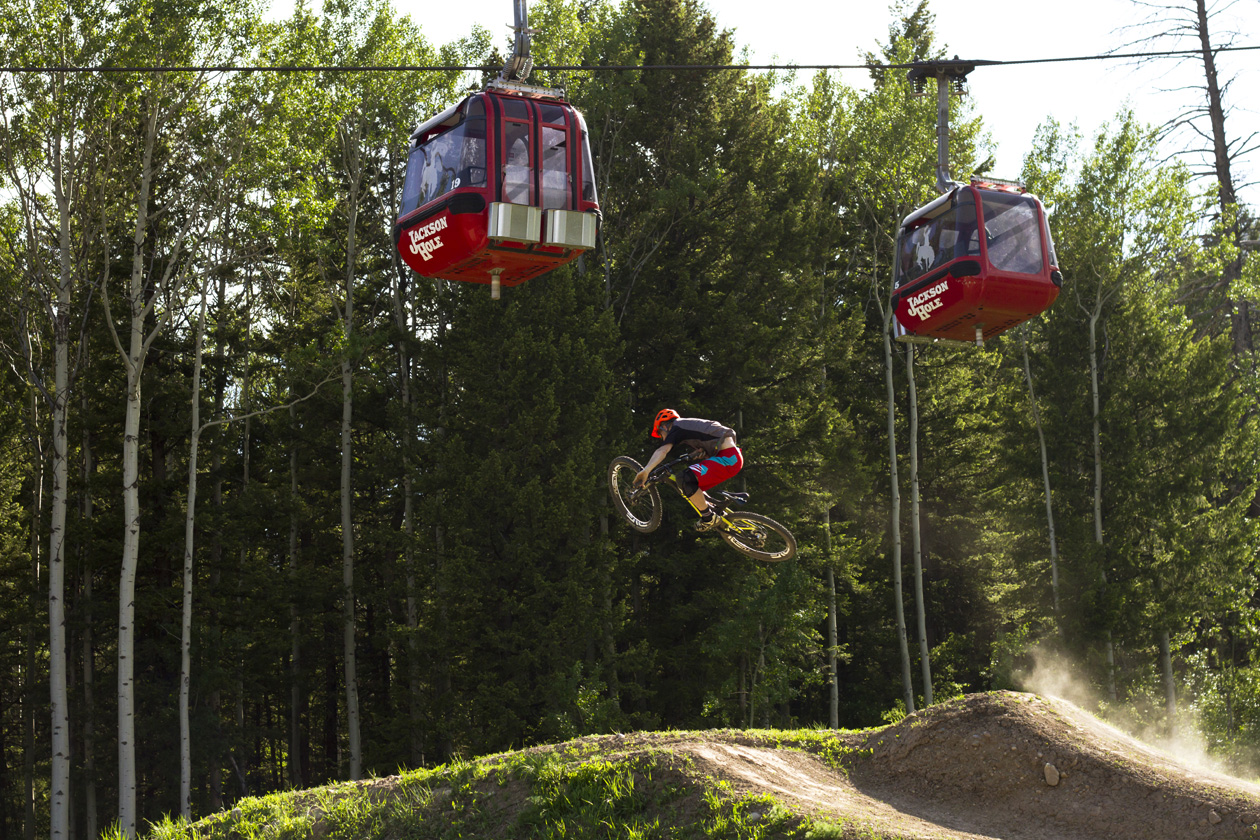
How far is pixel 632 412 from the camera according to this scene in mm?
25281

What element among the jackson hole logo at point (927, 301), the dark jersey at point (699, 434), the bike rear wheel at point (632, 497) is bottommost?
the bike rear wheel at point (632, 497)

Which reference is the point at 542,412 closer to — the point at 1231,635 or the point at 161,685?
the point at 161,685

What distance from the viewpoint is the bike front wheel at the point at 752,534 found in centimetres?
1320

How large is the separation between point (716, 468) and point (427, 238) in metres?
4.23

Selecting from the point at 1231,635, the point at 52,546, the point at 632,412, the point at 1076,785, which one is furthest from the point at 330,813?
the point at 1231,635

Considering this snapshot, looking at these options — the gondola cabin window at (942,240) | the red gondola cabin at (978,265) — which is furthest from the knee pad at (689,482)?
the gondola cabin window at (942,240)

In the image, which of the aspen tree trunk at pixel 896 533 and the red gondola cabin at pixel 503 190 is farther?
the aspen tree trunk at pixel 896 533

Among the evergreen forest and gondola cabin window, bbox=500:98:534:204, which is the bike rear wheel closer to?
gondola cabin window, bbox=500:98:534:204

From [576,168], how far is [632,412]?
1532 centimetres

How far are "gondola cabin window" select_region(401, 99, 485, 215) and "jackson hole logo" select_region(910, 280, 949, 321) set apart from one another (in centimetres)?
559

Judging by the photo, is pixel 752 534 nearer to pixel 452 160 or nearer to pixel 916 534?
pixel 452 160

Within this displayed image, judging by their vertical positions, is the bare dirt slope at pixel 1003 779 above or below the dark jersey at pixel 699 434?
below

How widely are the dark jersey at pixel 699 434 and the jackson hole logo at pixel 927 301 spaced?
2651mm

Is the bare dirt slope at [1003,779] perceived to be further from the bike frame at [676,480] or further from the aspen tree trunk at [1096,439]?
the aspen tree trunk at [1096,439]
